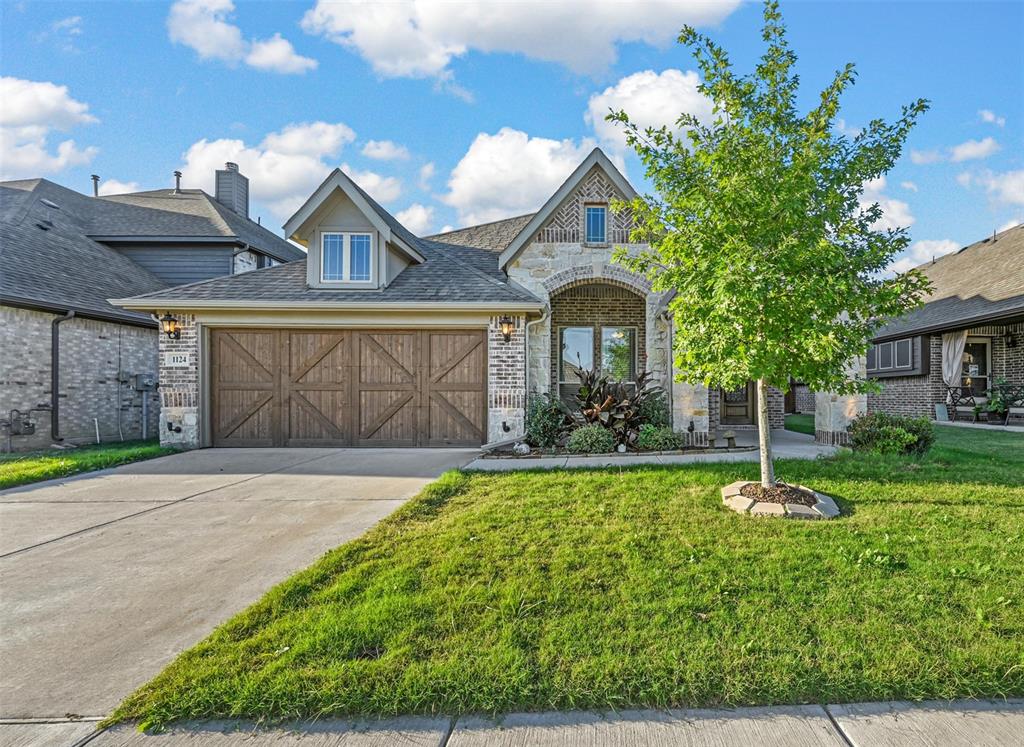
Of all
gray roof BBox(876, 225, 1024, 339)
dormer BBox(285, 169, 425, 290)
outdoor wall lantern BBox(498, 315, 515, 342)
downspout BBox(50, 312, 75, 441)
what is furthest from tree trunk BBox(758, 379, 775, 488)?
downspout BBox(50, 312, 75, 441)

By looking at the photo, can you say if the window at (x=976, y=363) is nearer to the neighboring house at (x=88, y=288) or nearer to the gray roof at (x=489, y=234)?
the gray roof at (x=489, y=234)

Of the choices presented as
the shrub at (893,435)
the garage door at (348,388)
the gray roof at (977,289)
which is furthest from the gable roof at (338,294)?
the gray roof at (977,289)

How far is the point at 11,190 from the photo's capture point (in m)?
15.3

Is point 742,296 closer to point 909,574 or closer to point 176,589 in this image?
point 909,574

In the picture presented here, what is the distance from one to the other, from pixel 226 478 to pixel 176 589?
13.3ft

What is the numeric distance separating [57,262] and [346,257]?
25.2 ft

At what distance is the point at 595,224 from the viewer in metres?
11.1

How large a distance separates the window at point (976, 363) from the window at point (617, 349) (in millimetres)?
11183

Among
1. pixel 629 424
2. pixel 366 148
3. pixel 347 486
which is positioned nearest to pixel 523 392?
pixel 629 424

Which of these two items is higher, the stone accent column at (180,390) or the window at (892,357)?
the window at (892,357)

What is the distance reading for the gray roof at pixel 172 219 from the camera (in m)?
16.0

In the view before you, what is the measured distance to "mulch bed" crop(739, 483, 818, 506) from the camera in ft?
17.0

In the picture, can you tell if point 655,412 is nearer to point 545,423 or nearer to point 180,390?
point 545,423

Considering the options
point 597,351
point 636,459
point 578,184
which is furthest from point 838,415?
point 578,184
